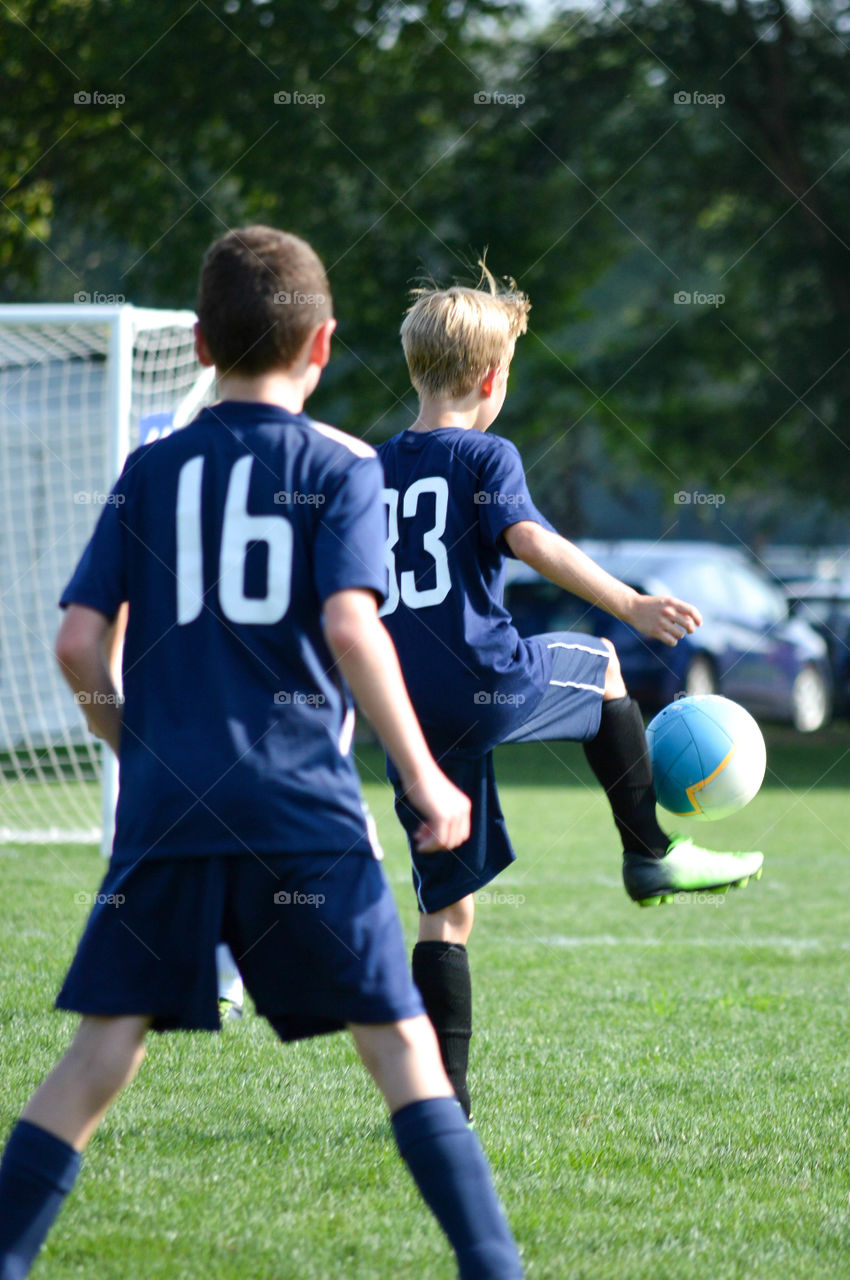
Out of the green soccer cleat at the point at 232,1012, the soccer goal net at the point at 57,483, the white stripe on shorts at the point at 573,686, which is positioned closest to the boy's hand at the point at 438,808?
the white stripe on shorts at the point at 573,686

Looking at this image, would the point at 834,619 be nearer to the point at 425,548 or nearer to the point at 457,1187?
the point at 425,548

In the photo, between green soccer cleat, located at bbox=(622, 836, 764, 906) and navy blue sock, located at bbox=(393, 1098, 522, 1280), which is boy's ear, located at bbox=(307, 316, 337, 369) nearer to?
navy blue sock, located at bbox=(393, 1098, 522, 1280)

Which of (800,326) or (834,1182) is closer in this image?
(834,1182)

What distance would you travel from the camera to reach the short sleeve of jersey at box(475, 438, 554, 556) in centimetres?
318

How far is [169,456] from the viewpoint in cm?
236

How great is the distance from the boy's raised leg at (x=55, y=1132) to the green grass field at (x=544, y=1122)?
40cm

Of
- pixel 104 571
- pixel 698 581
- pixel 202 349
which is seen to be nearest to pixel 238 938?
pixel 104 571

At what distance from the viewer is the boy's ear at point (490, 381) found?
3.39 metres

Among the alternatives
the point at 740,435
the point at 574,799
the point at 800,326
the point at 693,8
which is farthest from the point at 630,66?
the point at 574,799

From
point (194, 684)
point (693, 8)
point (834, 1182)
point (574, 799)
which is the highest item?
point (693, 8)

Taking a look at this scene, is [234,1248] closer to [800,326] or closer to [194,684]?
[194,684]

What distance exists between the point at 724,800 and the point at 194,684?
86.2 inches

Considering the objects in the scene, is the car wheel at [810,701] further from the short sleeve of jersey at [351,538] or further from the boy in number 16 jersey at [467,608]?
the short sleeve of jersey at [351,538]

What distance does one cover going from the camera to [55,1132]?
7.22 feet
